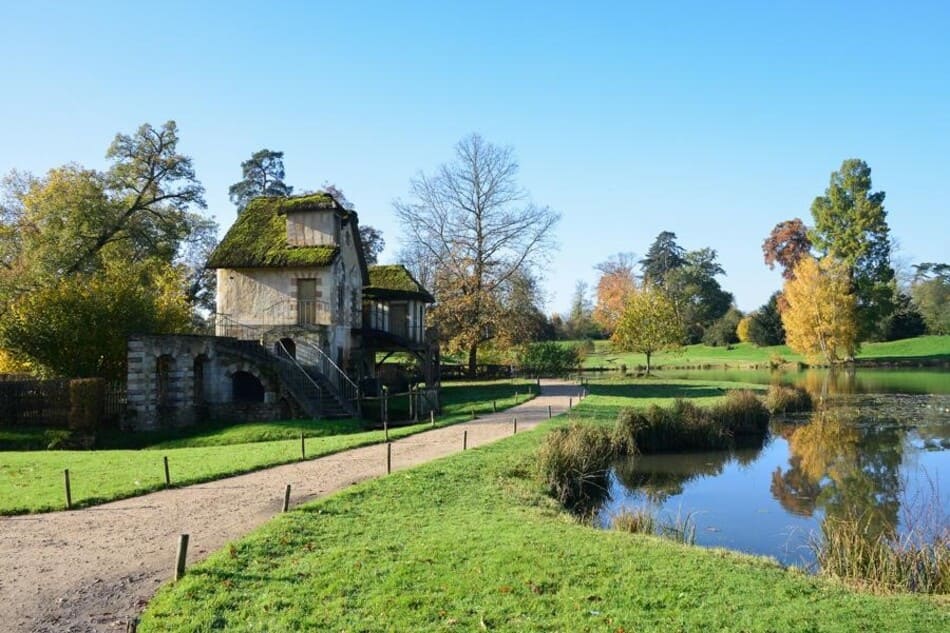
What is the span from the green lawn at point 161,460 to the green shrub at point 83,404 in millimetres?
1239

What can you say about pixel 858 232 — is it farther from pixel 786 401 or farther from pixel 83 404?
pixel 83 404

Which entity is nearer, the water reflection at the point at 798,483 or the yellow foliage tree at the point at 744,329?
the water reflection at the point at 798,483

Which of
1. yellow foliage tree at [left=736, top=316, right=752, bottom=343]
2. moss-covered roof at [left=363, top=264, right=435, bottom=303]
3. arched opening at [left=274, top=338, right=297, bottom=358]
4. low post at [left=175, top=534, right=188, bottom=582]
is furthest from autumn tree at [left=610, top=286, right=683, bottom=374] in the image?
low post at [left=175, top=534, right=188, bottom=582]

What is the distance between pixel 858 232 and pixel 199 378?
191ft

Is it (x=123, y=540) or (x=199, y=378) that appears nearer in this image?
(x=123, y=540)

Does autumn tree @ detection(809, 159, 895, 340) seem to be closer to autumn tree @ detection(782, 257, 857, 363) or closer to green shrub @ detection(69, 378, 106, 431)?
autumn tree @ detection(782, 257, 857, 363)

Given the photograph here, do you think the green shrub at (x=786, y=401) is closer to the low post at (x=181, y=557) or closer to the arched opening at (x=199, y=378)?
the arched opening at (x=199, y=378)

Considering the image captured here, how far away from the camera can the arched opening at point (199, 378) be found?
27859 mm

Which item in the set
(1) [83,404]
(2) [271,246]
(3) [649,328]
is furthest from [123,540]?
(3) [649,328]

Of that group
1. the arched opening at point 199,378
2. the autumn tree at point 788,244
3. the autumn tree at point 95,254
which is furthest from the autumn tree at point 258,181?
the autumn tree at point 788,244

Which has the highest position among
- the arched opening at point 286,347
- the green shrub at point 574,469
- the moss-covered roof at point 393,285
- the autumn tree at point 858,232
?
the autumn tree at point 858,232

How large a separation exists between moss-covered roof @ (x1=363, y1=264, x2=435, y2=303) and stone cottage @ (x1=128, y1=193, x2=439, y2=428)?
3.2 inches

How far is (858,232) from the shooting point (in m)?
62.7

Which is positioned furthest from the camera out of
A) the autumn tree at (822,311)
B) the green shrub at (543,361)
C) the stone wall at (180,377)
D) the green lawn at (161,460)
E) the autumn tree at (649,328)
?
the autumn tree at (822,311)
